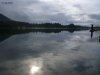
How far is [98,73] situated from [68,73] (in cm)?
305

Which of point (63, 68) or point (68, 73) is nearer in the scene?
point (68, 73)

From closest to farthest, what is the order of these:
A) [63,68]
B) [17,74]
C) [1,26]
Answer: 1. [17,74]
2. [63,68]
3. [1,26]

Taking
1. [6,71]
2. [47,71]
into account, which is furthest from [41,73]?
[6,71]

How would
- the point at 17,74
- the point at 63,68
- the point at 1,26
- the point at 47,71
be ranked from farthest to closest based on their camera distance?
the point at 1,26 → the point at 63,68 → the point at 47,71 → the point at 17,74

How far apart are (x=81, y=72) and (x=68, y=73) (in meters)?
1.49

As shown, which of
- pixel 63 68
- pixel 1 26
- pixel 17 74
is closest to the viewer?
pixel 17 74

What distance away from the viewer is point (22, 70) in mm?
19047

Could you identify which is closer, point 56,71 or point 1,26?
point 56,71

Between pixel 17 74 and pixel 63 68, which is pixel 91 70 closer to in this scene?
pixel 63 68

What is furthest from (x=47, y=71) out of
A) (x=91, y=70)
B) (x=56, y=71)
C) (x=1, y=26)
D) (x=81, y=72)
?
(x=1, y=26)

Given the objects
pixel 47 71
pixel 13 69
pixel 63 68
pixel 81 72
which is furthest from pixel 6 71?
pixel 81 72

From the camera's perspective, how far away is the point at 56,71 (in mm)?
18984

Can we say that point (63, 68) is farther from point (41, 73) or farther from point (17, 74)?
point (17, 74)

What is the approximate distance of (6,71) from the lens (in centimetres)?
1852
